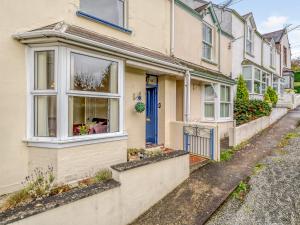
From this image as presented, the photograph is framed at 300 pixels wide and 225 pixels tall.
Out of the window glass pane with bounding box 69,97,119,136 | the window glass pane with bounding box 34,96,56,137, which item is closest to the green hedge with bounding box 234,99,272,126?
the window glass pane with bounding box 69,97,119,136

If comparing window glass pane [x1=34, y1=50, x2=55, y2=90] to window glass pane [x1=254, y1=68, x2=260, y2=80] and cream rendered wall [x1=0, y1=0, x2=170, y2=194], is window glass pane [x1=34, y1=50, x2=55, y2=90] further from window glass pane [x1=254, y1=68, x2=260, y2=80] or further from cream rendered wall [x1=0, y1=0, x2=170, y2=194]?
window glass pane [x1=254, y1=68, x2=260, y2=80]

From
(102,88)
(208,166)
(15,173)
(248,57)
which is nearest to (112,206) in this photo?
(15,173)

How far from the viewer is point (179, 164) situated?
657cm

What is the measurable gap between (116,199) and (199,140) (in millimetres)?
4991

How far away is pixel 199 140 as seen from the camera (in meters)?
8.84

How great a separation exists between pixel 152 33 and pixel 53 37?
15.4ft

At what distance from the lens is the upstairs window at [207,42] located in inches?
505

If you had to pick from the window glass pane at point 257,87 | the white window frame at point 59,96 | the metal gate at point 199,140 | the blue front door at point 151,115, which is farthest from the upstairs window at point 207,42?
the white window frame at point 59,96

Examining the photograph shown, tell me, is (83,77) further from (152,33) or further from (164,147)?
(164,147)

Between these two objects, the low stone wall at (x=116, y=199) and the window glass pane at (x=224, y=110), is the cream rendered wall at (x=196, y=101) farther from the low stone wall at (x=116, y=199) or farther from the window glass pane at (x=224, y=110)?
the low stone wall at (x=116, y=199)

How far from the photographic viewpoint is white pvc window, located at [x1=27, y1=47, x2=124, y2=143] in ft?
17.0

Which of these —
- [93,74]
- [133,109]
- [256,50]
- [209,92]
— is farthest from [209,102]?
[256,50]

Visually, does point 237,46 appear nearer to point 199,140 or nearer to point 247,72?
point 247,72

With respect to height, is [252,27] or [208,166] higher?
[252,27]
